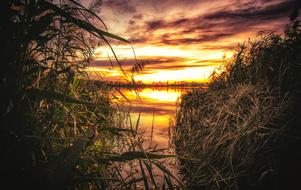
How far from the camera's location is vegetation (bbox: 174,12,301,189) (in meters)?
2.46

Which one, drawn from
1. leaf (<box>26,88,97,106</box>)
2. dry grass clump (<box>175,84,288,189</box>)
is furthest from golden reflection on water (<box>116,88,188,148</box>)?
dry grass clump (<box>175,84,288,189</box>)

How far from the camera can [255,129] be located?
8.47 ft

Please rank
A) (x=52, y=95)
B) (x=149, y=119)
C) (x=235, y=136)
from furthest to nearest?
(x=149, y=119) < (x=235, y=136) < (x=52, y=95)

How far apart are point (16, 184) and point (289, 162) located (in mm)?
2405

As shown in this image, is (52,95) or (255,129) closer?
(52,95)

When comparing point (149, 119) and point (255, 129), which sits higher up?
point (255, 129)

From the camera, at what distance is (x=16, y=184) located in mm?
1109

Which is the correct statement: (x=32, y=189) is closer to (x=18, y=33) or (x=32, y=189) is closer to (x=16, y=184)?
(x=16, y=184)

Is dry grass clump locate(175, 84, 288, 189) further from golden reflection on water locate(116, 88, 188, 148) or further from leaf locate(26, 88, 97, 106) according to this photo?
leaf locate(26, 88, 97, 106)

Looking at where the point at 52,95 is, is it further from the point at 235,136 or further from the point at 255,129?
the point at 255,129

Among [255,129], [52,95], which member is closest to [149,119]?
[255,129]

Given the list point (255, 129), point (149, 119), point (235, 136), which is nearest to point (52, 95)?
point (235, 136)

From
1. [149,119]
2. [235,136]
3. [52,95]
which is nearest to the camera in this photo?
[52,95]

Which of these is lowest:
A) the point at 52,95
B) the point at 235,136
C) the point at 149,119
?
the point at 149,119
